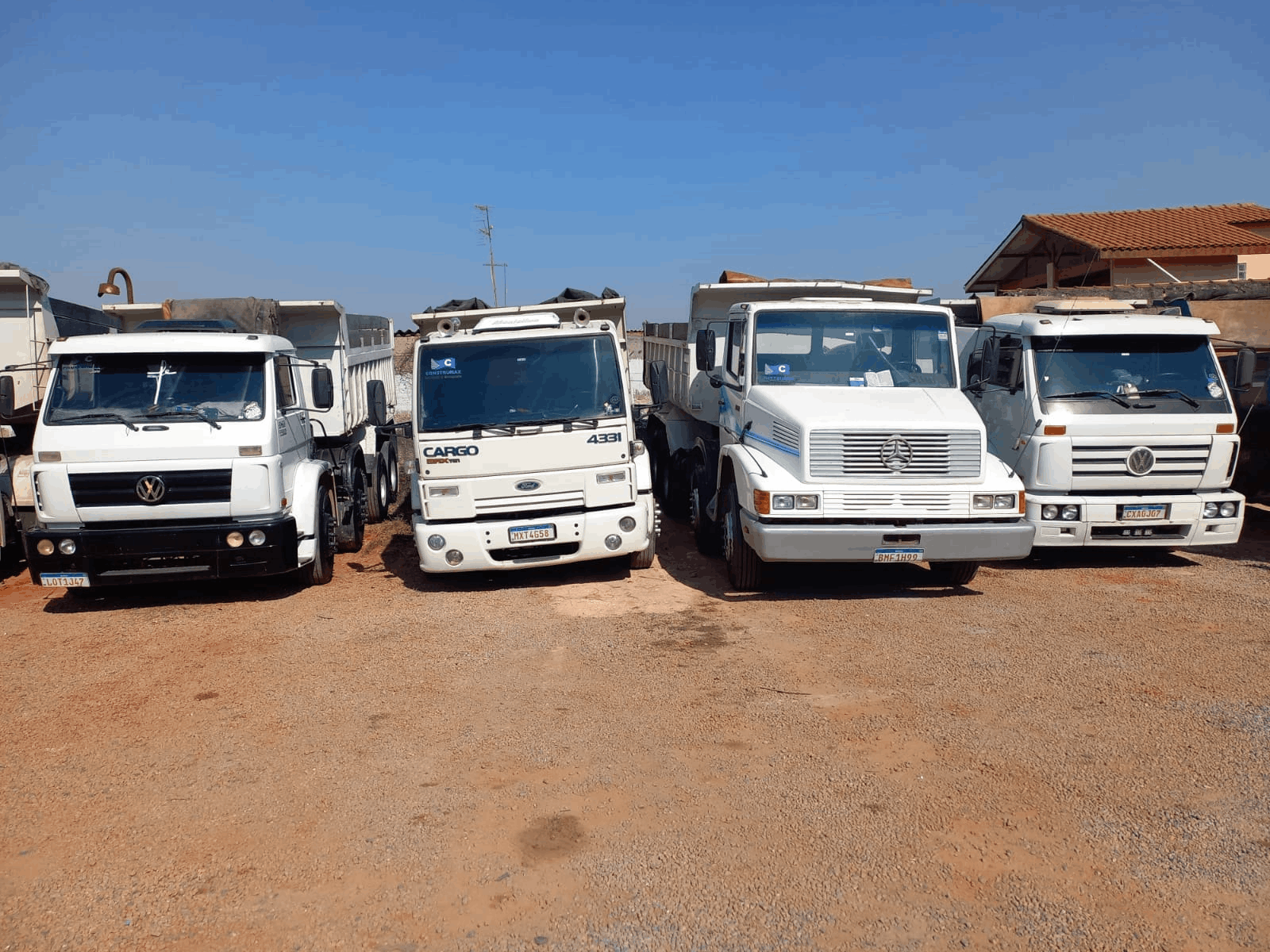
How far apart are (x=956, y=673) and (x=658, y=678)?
74.4 inches

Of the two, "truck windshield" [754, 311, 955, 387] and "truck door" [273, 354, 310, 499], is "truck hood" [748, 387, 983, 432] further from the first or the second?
"truck door" [273, 354, 310, 499]

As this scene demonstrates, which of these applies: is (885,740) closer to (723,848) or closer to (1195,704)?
(723,848)

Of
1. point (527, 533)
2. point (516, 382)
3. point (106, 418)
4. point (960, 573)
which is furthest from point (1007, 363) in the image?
point (106, 418)

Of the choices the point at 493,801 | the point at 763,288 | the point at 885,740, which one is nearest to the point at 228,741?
the point at 493,801

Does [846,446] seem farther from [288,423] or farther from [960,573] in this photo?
[288,423]

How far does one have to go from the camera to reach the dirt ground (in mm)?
3641

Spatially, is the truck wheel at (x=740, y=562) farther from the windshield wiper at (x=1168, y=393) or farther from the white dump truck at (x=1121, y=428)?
the windshield wiper at (x=1168, y=393)

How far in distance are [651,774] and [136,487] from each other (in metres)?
5.47

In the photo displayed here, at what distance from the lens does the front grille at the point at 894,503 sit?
7.96m

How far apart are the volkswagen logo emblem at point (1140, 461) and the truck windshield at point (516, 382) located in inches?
183

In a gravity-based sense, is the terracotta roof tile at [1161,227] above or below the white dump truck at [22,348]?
above

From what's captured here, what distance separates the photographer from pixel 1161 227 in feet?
71.2

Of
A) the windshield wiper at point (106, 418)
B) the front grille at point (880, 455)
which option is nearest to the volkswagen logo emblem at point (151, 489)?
the windshield wiper at point (106, 418)

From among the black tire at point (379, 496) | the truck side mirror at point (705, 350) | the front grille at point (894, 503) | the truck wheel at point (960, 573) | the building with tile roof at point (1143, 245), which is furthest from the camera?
the building with tile roof at point (1143, 245)
